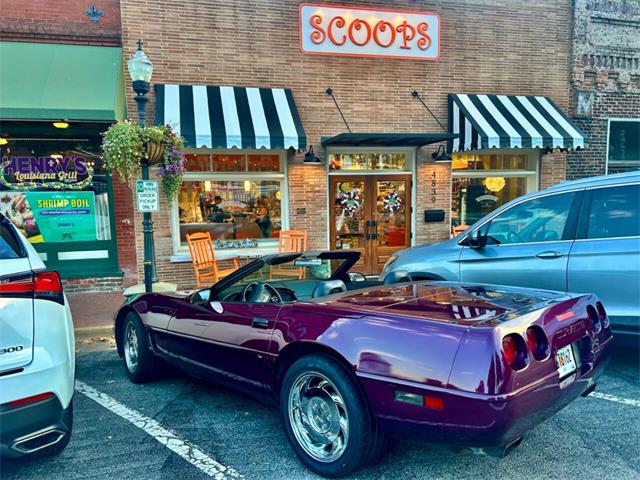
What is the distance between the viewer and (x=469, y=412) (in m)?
2.21

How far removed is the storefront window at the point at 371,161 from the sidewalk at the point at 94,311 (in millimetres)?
5169

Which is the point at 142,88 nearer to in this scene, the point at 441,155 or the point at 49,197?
the point at 49,197

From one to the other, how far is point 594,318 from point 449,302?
102cm

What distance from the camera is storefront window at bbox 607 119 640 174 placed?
1054 centimetres

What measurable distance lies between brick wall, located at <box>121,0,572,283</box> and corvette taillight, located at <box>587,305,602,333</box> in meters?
6.62

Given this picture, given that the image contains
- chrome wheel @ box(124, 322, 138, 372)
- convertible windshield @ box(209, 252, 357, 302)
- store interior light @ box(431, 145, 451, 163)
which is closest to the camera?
convertible windshield @ box(209, 252, 357, 302)

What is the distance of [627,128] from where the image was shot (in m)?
10.6

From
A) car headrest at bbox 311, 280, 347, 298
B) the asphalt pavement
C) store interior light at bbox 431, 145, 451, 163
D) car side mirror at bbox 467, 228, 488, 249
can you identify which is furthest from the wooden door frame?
car headrest at bbox 311, 280, 347, 298

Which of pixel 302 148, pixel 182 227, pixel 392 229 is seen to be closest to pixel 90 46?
pixel 182 227

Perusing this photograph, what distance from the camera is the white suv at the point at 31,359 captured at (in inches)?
94.9

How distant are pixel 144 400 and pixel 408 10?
879 cm

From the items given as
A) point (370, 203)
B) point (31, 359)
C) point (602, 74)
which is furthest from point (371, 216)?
point (31, 359)

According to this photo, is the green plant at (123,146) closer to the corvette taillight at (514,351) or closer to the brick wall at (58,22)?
the brick wall at (58,22)

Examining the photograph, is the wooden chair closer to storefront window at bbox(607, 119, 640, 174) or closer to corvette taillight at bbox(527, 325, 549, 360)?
corvette taillight at bbox(527, 325, 549, 360)
